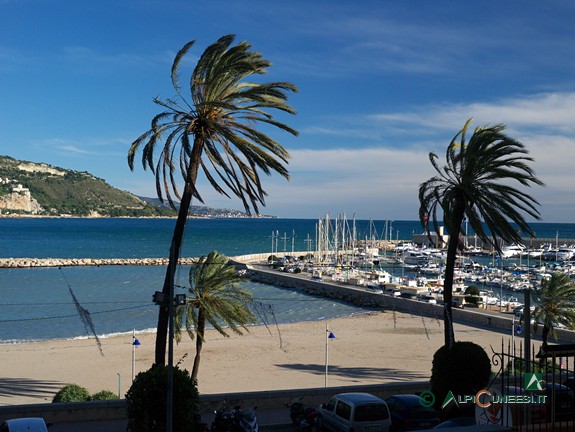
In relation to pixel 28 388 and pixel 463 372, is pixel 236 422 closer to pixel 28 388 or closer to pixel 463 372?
pixel 463 372

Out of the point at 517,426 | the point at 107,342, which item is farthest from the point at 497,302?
the point at 517,426

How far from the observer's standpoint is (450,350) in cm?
1459

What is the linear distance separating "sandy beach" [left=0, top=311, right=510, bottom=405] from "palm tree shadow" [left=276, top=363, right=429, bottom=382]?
45 millimetres

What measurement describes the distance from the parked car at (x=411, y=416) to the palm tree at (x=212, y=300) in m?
9.50

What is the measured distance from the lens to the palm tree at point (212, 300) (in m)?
21.3

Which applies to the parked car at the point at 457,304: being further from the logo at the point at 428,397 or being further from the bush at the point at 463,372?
the bush at the point at 463,372

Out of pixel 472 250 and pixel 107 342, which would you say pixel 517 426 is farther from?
pixel 472 250

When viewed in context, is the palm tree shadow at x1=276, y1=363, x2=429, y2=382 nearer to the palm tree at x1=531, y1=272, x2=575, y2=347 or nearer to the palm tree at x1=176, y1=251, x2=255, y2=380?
the palm tree at x1=531, y1=272, x2=575, y2=347

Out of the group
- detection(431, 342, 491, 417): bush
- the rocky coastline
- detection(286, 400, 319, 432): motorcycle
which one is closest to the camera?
detection(286, 400, 319, 432): motorcycle

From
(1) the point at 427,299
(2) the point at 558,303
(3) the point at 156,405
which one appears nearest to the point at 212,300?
(3) the point at 156,405

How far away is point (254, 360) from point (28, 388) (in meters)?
11.3

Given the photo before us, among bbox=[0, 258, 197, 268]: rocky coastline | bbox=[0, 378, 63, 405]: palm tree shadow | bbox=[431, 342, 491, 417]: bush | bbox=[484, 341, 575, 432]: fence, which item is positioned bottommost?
bbox=[0, 378, 63, 405]: palm tree shadow

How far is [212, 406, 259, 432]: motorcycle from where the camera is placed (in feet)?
40.9

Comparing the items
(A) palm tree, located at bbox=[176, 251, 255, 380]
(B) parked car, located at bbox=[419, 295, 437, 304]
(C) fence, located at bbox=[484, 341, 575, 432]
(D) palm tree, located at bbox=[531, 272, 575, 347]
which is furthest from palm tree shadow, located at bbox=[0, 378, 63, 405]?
(B) parked car, located at bbox=[419, 295, 437, 304]
